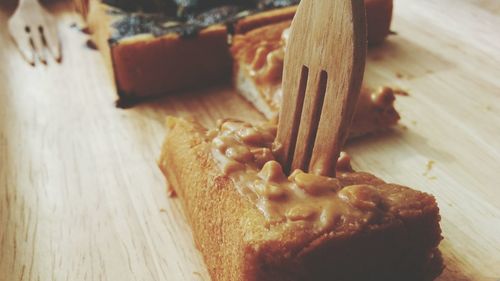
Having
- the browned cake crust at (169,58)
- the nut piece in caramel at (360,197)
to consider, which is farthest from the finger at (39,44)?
the nut piece in caramel at (360,197)

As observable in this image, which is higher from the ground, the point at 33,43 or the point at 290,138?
the point at 290,138

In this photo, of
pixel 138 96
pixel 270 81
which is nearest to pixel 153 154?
pixel 138 96

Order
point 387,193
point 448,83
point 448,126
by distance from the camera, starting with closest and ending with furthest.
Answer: point 387,193
point 448,126
point 448,83

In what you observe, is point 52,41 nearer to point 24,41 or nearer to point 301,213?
point 24,41

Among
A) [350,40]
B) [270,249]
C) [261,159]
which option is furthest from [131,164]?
[350,40]

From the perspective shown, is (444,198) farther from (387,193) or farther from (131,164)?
(131,164)

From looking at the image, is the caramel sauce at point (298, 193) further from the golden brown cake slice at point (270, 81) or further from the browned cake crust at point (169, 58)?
the browned cake crust at point (169, 58)
